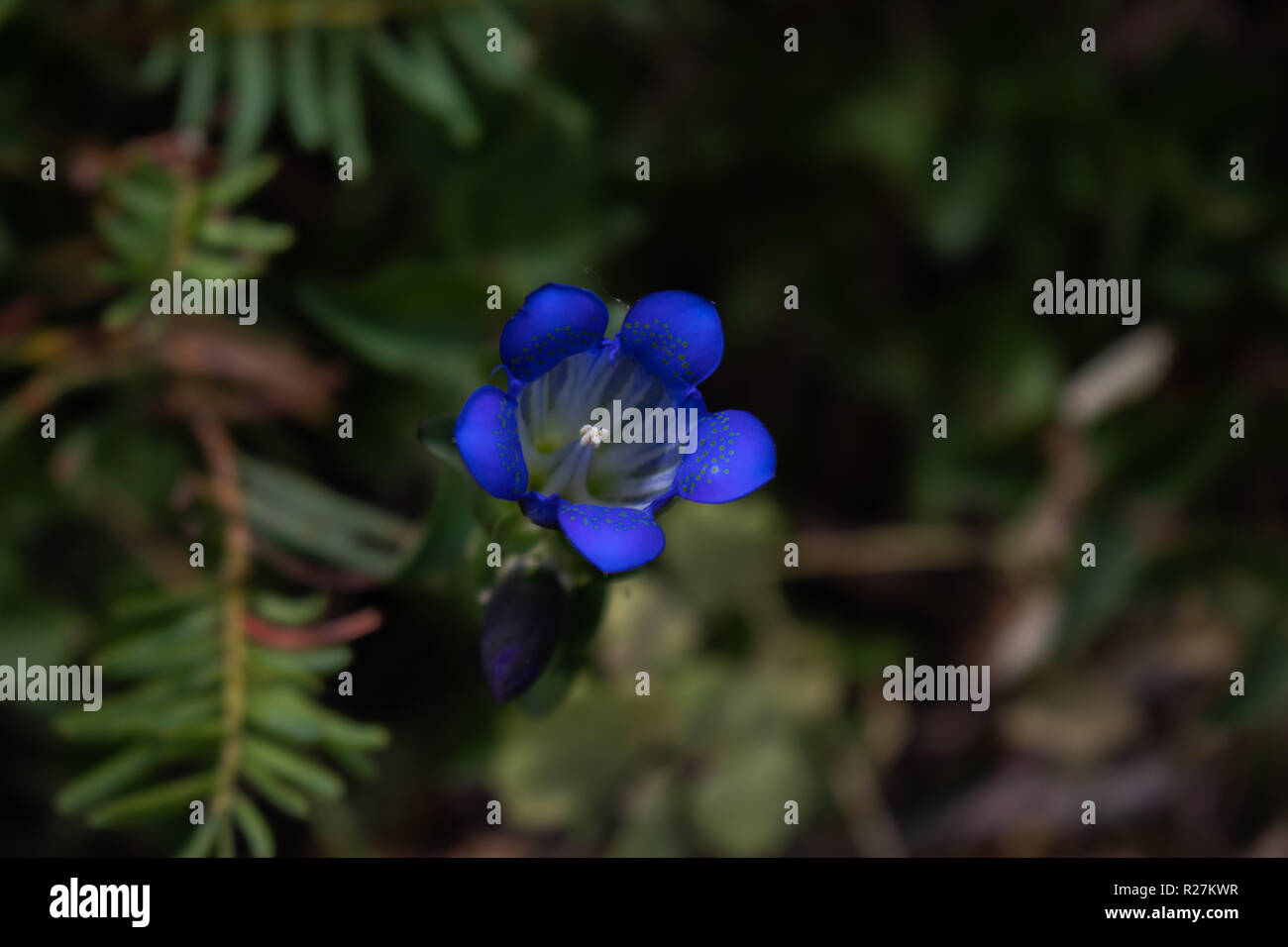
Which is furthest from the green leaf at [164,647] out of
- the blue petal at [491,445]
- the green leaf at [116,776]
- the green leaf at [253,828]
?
the blue petal at [491,445]

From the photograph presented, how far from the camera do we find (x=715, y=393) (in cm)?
297

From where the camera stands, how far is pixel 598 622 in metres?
1.58

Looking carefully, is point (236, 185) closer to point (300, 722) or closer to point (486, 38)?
point (486, 38)

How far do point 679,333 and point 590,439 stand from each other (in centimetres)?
21

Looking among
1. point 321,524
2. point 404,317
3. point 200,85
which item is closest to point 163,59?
point 200,85

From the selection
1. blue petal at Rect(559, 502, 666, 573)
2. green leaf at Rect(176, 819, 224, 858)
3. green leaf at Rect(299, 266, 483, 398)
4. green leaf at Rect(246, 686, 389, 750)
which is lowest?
green leaf at Rect(176, 819, 224, 858)

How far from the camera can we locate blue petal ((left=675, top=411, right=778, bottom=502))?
142 cm

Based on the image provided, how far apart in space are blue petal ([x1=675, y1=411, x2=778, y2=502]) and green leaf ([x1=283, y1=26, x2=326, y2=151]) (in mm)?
1036

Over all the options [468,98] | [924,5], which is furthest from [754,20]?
[468,98]

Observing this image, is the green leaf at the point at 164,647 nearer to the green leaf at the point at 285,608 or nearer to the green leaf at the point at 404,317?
the green leaf at the point at 285,608

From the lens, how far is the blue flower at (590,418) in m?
1.37

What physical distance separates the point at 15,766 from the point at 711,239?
6.24 feet

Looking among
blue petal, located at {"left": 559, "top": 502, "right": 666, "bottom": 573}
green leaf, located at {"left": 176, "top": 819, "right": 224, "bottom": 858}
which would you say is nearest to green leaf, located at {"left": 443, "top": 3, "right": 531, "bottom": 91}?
blue petal, located at {"left": 559, "top": 502, "right": 666, "bottom": 573}

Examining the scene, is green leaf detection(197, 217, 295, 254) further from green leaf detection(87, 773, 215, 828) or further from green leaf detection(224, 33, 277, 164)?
green leaf detection(87, 773, 215, 828)
